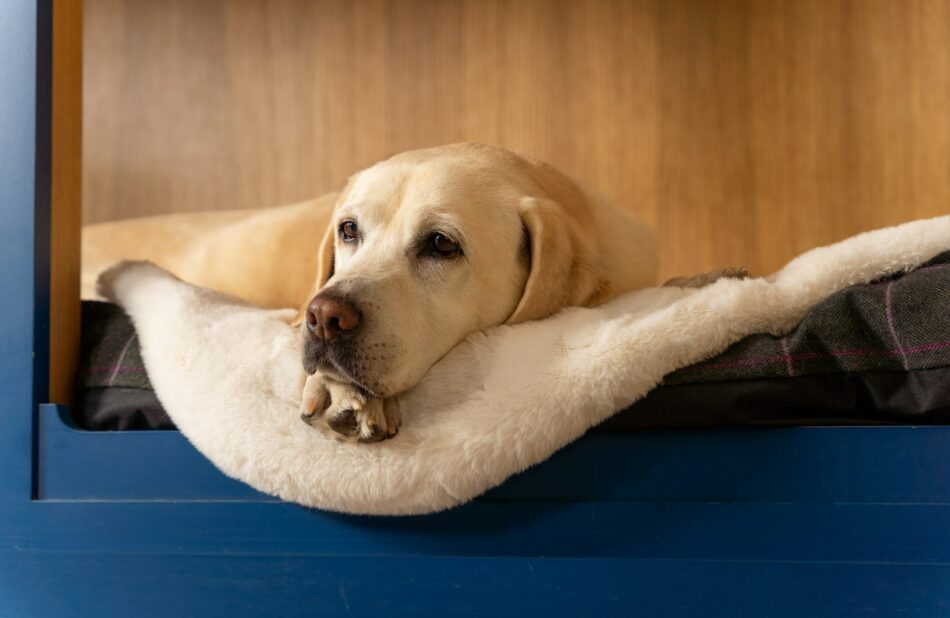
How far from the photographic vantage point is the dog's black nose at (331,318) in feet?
3.44

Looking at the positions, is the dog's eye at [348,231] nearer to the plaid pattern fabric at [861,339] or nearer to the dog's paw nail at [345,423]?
the dog's paw nail at [345,423]

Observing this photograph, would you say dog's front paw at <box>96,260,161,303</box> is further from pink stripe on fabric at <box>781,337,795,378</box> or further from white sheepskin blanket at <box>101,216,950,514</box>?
pink stripe on fabric at <box>781,337,795,378</box>

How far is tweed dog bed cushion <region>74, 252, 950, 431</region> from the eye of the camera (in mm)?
962

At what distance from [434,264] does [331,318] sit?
0.23 m

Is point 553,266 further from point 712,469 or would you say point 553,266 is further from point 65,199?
point 65,199

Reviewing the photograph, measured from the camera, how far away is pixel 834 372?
0.99 metres

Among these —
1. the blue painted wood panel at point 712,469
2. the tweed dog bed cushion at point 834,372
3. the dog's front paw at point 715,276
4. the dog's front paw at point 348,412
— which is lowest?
the blue painted wood panel at point 712,469

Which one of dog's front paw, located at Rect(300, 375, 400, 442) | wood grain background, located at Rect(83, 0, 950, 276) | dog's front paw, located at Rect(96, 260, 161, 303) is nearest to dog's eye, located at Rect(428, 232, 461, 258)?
dog's front paw, located at Rect(300, 375, 400, 442)

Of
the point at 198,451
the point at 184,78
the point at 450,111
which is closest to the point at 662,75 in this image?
the point at 450,111

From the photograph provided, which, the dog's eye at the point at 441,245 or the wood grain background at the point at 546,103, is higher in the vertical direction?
the wood grain background at the point at 546,103

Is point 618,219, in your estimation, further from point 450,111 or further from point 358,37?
point 358,37

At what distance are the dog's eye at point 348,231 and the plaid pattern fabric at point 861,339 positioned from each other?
56 centimetres

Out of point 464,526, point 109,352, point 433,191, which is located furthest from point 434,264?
point 109,352

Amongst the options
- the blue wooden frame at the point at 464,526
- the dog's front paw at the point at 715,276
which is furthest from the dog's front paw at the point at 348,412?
the dog's front paw at the point at 715,276
